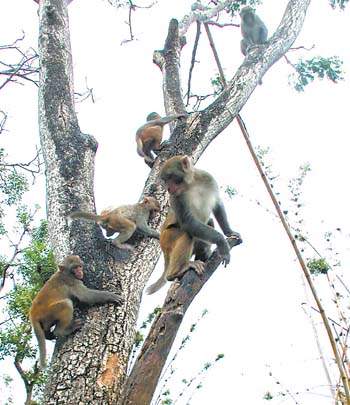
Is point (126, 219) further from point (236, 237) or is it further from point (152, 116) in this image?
point (152, 116)

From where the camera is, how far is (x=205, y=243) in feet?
16.7

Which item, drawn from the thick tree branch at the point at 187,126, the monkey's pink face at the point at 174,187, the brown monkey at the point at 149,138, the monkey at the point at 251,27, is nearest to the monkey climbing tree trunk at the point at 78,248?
the monkey's pink face at the point at 174,187

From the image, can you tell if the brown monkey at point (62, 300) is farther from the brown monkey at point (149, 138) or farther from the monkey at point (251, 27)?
the monkey at point (251, 27)

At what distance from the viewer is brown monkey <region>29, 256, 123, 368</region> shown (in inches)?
174

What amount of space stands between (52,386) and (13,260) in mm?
6476

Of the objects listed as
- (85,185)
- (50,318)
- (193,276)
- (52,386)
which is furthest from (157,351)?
(85,185)

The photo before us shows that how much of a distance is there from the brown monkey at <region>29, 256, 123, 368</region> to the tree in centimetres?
12

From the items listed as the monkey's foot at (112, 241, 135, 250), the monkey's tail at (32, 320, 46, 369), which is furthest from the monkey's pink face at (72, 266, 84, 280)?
the monkey's tail at (32, 320, 46, 369)

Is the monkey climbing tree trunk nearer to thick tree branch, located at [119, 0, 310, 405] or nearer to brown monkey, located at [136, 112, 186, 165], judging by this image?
thick tree branch, located at [119, 0, 310, 405]

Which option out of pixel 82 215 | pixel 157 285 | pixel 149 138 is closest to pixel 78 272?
pixel 82 215

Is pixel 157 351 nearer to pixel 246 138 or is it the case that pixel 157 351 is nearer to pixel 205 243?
pixel 246 138

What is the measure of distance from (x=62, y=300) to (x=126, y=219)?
1946mm

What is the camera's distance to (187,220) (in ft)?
16.4

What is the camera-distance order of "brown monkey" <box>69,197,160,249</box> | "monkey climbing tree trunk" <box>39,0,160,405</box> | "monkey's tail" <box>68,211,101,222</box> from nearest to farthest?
"monkey climbing tree trunk" <box>39,0,160,405</box> < "monkey's tail" <box>68,211,101,222</box> < "brown monkey" <box>69,197,160,249</box>
